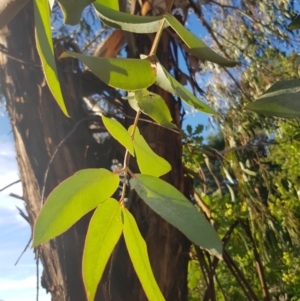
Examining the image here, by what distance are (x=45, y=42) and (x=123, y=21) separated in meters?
0.04

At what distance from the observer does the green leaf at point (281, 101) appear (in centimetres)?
28

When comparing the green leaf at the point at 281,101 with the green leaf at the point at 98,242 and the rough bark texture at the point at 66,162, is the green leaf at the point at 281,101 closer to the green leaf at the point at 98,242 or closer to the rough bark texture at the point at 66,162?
the green leaf at the point at 98,242

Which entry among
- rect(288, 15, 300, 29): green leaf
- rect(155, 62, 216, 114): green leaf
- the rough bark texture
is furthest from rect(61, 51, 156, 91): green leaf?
the rough bark texture

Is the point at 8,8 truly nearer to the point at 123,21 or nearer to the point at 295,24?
the point at 123,21

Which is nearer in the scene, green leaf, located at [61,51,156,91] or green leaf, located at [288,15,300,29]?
green leaf, located at [61,51,156,91]

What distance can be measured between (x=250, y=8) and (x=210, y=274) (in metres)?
1.12

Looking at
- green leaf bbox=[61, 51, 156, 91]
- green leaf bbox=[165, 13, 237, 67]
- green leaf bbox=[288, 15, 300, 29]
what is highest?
green leaf bbox=[288, 15, 300, 29]

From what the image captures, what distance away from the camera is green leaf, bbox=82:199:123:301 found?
291mm

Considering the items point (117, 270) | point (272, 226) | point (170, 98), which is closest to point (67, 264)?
point (117, 270)

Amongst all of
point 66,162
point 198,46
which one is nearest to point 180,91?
point 198,46

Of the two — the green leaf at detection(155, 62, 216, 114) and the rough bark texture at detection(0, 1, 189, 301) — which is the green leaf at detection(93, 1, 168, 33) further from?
the rough bark texture at detection(0, 1, 189, 301)

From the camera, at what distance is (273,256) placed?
154cm

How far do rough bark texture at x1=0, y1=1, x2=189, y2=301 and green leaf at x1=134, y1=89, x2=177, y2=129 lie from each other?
440 millimetres

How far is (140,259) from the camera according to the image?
299 millimetres
